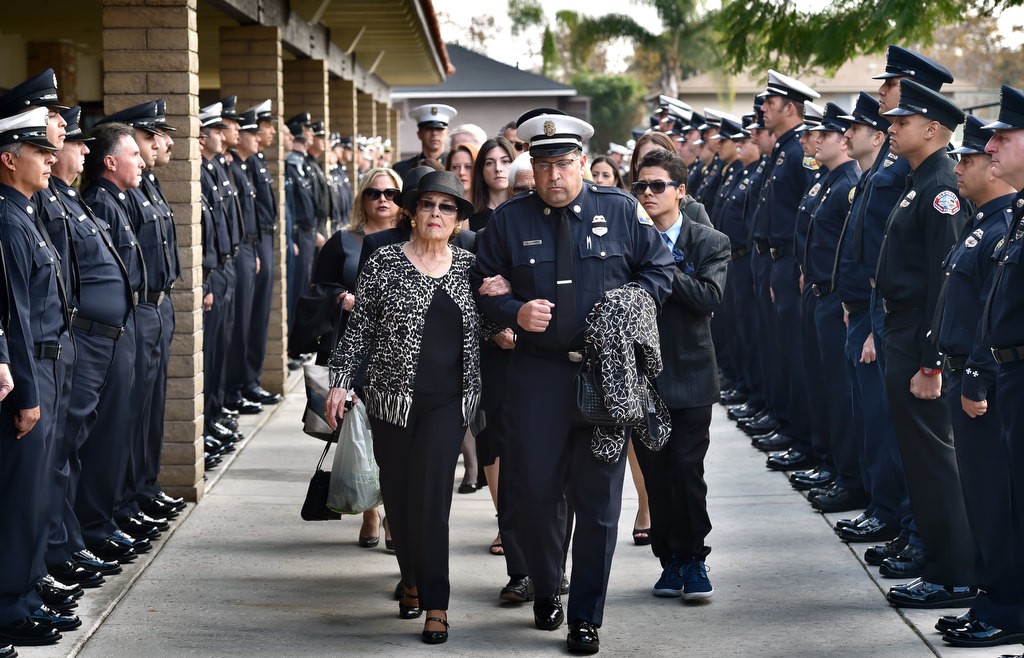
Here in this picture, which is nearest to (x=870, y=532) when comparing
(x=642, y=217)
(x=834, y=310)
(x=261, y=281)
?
(x=834, y=310)

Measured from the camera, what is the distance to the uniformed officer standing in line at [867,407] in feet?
24.5

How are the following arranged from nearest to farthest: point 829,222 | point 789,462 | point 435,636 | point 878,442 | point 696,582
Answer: point 435,636 < point 696,582 < point 878,442 < point 829,222 < point 789,462

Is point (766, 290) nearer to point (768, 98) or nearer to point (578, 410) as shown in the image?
point (768, 98)

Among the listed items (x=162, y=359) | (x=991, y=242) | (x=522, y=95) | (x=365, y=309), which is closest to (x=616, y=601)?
(x=365, y=309)

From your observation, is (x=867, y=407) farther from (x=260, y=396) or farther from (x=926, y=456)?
(x=260, y=396)

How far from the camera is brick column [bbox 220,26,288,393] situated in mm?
12258

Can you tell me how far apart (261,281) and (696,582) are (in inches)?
259

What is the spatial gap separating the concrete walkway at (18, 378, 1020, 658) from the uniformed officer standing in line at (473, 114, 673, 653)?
44 centimetres

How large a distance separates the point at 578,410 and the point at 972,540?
79.7 inches

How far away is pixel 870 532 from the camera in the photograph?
7.51m

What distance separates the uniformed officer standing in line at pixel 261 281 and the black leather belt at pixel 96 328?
514cm

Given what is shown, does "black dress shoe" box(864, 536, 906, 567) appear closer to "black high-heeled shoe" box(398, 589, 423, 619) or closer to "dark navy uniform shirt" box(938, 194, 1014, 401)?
"dark navy uniform shirt" box(938, 194, 1014, 401)

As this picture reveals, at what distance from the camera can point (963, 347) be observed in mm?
5773

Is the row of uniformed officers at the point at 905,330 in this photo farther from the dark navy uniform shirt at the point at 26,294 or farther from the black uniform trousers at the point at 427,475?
the dark navy uniform shirt at the point at 26,294
